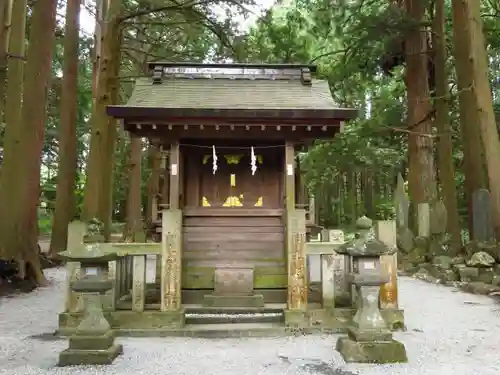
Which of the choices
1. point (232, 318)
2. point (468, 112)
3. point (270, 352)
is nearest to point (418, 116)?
point (468, 112)

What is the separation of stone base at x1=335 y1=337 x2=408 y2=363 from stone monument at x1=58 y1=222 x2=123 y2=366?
2745 mm

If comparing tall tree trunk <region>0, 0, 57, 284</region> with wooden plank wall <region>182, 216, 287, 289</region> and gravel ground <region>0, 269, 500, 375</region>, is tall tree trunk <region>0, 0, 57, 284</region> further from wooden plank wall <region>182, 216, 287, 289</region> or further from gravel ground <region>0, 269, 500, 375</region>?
wooden plank wall <region>182, 216, 287, 289</region>

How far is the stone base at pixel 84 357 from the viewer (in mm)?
5109

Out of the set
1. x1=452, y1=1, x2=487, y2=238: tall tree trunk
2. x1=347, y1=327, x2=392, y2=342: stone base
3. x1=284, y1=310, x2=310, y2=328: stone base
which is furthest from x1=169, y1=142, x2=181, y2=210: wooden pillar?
x1=452, y1=1, x2=487, y2=238: tall tree trunk

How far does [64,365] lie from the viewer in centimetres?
508

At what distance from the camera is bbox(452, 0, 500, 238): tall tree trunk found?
10570 millimetres

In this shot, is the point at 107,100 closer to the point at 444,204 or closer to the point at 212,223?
the point at 212,223

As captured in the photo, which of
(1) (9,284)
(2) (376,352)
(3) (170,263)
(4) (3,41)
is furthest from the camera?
(4) (3,41)

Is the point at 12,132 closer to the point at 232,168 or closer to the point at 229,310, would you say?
the point at 232,168

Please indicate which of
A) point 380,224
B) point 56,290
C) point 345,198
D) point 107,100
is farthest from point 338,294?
point 345,198

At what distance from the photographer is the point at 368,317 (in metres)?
5.46

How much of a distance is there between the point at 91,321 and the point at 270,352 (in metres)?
2.16

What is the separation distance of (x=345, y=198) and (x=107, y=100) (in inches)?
945

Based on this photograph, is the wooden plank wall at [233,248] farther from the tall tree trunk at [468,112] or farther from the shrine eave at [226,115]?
the tall tree trunk at [468,112]
